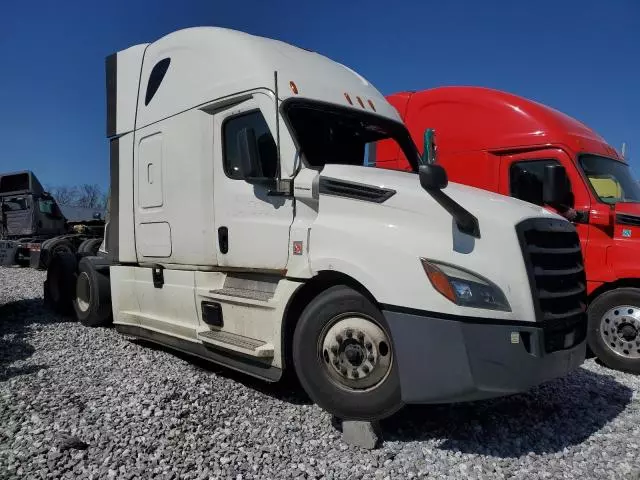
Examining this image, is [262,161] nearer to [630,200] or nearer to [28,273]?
[630,200]

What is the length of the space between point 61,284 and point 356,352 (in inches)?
233

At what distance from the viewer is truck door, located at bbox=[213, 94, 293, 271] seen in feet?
14.3

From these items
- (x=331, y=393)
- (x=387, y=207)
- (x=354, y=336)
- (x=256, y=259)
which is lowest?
(x=331, y=393)

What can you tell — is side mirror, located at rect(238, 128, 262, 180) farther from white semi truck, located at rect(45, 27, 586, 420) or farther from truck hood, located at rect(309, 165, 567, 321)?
truck hood, located at rect(309, 165, 567, 321)

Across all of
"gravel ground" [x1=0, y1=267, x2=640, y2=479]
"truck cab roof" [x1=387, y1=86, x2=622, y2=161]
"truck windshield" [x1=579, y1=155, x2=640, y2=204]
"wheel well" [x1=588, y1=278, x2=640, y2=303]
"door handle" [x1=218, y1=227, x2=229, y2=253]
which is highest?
"truck cab roof" [x1=387, y1=86, x2=622, y2=161]

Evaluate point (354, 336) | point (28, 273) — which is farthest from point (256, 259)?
point (28, 273)

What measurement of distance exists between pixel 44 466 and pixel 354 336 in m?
2.10

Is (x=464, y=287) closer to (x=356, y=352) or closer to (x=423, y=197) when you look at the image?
(x=423, y=197)

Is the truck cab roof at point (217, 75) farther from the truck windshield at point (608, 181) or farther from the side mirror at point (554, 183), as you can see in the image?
the truck windshield at point (608, 181)

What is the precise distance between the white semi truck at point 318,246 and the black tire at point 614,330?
7.82ft

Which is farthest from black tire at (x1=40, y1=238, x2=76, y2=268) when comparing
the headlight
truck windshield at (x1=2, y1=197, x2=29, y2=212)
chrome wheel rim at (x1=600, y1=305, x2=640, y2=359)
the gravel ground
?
the headlight

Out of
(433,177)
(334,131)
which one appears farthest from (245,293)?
(433,177)

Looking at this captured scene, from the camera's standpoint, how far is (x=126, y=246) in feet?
20.9

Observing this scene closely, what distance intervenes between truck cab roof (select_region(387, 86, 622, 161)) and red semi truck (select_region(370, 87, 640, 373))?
13mm
